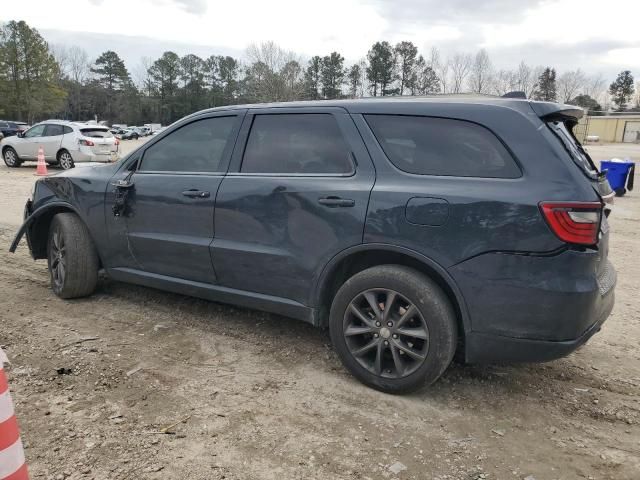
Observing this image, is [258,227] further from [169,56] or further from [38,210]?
[169,56]

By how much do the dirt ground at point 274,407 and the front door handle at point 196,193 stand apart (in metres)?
1.08

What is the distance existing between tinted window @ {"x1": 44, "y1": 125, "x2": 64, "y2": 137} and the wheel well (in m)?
15.3

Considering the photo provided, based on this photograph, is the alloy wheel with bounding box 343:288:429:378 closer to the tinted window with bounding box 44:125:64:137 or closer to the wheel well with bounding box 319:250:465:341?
the wheel well with bounding box 319:250:465:341

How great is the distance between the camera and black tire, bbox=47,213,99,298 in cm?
445

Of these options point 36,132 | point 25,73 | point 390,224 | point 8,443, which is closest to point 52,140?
point 36,132

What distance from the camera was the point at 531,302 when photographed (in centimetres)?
269

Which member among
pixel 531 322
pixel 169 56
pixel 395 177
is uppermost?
pixel 169 56

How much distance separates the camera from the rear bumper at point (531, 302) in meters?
2.64

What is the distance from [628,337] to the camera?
13.5 ft

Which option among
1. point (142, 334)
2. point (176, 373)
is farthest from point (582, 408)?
point (142, 334)

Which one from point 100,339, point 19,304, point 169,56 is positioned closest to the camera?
point 100,339

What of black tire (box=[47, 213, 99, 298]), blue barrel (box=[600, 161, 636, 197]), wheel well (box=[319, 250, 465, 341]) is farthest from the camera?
blue barrel (box=[600, 161, 636, 197])

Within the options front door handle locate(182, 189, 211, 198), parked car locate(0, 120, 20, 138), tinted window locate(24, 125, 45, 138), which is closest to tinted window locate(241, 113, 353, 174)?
front door handle locate(182, 189, 211, 198)

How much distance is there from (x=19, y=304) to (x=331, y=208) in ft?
10.3
